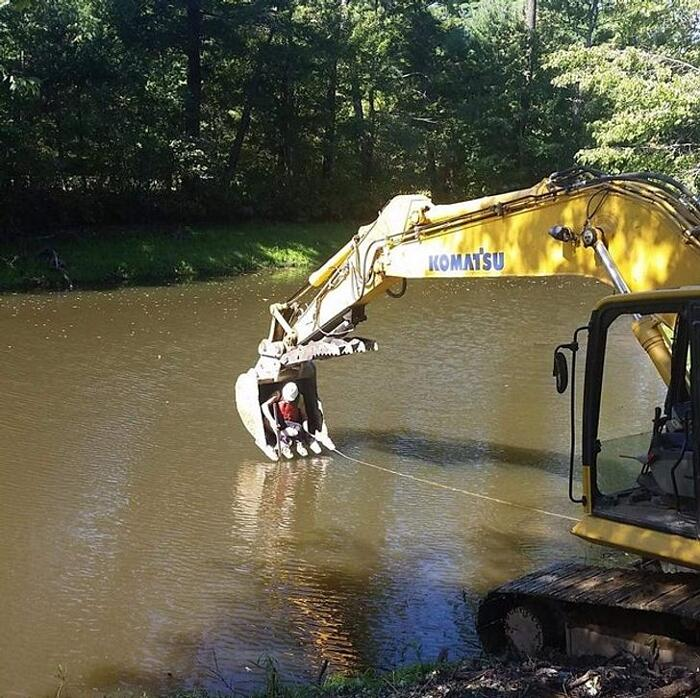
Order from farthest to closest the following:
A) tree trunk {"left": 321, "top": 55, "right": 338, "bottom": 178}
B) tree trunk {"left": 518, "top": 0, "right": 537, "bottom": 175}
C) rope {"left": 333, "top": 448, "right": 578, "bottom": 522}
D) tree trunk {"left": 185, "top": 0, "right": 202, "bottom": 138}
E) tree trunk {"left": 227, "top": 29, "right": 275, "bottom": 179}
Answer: tree trunk {"left": 518, "top": 0, "right": 537, "bottom": 175}, tree trunk {"left": 321, "top": 55, "right": 338, "bottom": 178}, tree trunk {"left": 227, "top": 29, "right": 275, "bottom": 179}, tree trunk {"left": 185, "top": 0, "right": 202, "bottom": 138}, rope {"left": 333, "top": 448, "right": 578, "bottom": 522}

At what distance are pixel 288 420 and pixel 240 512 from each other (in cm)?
198

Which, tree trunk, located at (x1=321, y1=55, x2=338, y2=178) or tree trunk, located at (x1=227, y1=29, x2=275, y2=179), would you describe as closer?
tree trunk, located at (x1=227, y1=29, x2=275, y2=179)

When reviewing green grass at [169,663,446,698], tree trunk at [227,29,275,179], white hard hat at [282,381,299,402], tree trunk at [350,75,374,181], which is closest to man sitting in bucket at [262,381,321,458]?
white hard hat at [282,381,299,402]

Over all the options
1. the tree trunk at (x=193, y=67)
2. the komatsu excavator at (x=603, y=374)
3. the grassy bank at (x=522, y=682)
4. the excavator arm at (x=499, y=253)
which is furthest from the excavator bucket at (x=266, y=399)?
the tree trunk at (x=193, y=67)

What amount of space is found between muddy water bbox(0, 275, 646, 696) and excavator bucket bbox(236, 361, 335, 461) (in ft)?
0.99

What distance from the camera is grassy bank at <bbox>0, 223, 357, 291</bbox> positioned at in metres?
24.8

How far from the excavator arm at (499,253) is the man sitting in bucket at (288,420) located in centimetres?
11

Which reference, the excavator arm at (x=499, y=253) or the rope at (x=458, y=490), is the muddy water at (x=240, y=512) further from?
the excavator arm at (x=499, y=253)

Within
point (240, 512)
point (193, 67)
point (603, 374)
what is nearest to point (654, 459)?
point (603, 374)

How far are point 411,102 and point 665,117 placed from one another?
74.9ft

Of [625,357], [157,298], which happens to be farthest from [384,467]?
[157,298]

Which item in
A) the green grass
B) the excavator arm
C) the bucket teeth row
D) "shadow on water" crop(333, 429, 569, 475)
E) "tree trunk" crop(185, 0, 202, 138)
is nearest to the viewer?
the green grass

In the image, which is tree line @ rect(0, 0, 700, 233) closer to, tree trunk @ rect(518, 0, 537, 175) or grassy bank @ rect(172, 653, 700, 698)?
tree trunk @ rect(518, 0, 537, 175)

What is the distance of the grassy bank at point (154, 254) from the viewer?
24.8m
